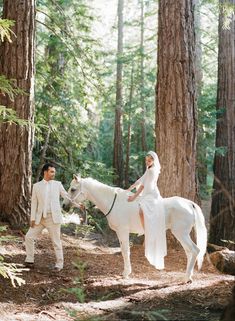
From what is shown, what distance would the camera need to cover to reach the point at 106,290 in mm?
7379

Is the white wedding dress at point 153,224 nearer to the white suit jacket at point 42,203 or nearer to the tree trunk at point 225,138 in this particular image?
the white suit jacket at point 42,203

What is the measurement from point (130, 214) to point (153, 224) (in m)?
0.51

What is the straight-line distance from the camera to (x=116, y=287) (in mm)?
7543

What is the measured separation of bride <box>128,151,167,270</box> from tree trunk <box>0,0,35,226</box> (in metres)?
3.17

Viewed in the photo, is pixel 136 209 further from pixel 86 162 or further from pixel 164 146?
pixel 86 162

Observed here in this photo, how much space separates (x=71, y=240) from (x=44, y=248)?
1613 mm

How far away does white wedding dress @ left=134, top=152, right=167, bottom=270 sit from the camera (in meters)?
8.01

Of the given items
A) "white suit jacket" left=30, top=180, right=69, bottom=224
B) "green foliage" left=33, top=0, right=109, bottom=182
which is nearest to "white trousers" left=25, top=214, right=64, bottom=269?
"white suit jacket" left=30, top=180, right=69, bottom=224

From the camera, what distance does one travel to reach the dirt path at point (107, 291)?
579cm

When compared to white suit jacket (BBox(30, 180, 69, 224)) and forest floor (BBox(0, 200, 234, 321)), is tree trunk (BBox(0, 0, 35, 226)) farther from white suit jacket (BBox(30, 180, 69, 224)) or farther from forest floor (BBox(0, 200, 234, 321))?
white suit jacket (BBox(30, 180, 69, 224))

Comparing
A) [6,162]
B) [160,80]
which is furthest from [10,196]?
[160,80]

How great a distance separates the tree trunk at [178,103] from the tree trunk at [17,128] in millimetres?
3135

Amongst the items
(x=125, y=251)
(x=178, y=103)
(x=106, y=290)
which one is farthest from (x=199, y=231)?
(x=178, y=103)

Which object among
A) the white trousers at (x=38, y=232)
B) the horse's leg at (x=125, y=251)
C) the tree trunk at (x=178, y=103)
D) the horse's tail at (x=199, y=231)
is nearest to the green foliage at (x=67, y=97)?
the tree trunk at (x=178, y=103)
